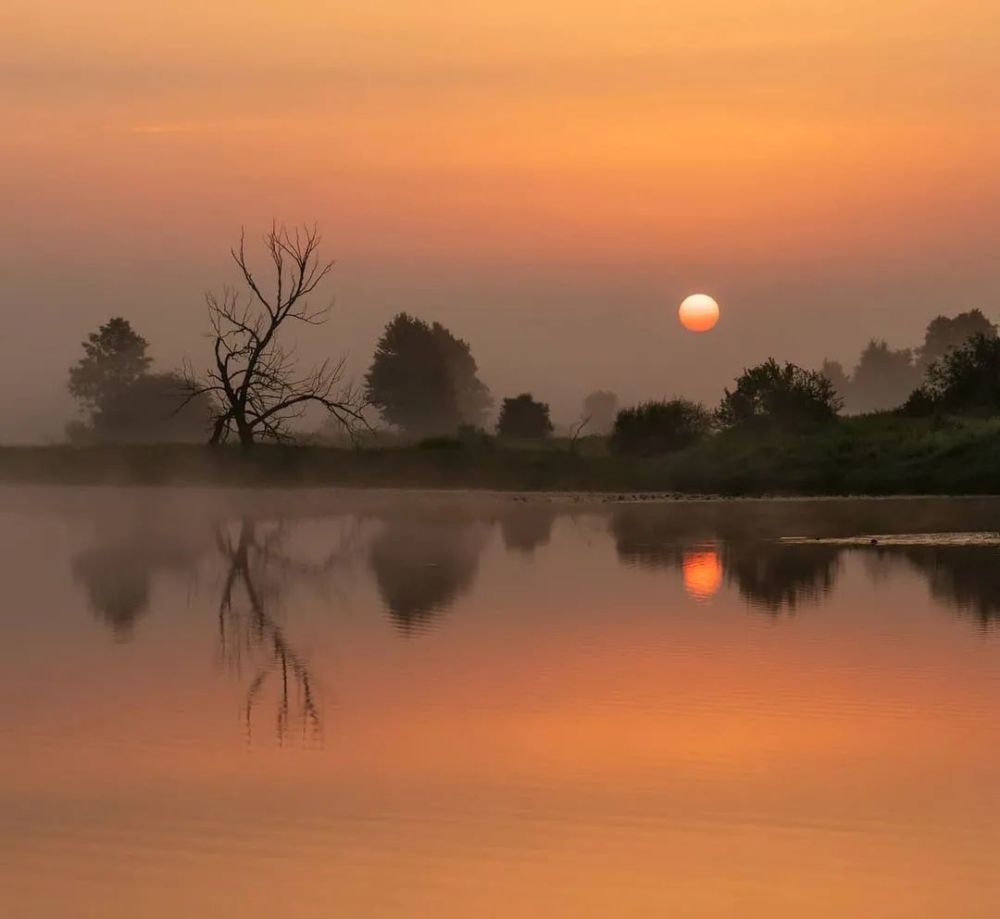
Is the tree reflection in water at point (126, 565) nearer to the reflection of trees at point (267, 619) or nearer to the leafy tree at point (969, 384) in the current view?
the reflection of trees at point (267, 619)

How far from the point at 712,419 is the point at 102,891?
208 ft

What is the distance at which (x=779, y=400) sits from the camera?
6775 cm

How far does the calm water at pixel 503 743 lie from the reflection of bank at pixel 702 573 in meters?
0.13

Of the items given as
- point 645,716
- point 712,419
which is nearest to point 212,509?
point 712,419

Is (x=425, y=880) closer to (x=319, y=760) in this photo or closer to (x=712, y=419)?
(x=319, y=760)

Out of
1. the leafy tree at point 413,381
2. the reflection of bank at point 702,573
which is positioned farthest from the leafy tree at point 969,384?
the leafy tree at point 413,381

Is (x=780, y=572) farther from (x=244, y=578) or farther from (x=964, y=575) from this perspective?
(x=244, y=578)

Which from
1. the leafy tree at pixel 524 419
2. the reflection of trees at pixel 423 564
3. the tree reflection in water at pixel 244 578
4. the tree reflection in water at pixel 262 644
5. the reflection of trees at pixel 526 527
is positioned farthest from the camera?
the leafy tree at pixel 524 419

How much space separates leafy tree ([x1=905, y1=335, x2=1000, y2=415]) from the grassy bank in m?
2.56

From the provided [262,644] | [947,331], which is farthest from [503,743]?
[947,331]

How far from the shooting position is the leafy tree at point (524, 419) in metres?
99.6

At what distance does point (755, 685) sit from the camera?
45.8 feet

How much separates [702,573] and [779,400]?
4381 centimetres

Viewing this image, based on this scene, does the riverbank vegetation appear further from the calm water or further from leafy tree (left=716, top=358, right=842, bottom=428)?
the calm water
